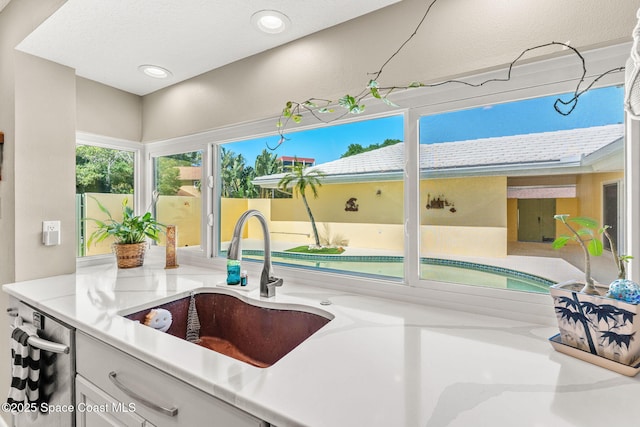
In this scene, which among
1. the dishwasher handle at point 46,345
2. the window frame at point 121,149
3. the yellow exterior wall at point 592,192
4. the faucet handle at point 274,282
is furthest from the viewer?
the window frame at point 121,149

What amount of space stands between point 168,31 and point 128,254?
1.37 meters

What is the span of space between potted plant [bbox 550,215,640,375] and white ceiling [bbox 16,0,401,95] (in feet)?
4.21

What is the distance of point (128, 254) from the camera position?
1970mm

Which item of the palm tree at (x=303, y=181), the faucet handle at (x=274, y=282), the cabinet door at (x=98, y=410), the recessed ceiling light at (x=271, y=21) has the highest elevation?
the recessed ceiling light at (x=271, y=21)

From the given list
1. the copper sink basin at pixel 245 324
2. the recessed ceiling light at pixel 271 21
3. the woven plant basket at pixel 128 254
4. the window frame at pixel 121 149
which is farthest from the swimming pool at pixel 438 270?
the window frame at pixel 121 149

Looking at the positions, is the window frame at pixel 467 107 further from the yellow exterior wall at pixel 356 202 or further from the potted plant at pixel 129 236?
the potted plant at pixel 129 236

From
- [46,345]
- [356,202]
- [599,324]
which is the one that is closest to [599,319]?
[599,324]

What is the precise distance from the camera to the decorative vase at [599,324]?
752 mm

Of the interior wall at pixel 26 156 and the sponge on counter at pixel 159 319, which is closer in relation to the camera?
the sponge on counter at pixel 159 319

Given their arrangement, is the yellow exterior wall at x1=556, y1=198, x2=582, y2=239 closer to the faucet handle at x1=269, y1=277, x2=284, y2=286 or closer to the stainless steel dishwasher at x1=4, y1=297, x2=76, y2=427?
the faucet handle at x1=269, y1=277, x2=284, y2=286

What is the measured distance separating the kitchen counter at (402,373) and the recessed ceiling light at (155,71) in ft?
4.68

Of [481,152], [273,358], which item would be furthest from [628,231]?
[273,358]

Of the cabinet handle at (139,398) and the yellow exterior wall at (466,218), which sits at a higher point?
the yellow exterior wall at (466,218)

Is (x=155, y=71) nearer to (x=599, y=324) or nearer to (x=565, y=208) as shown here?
(x=565, y=208)
